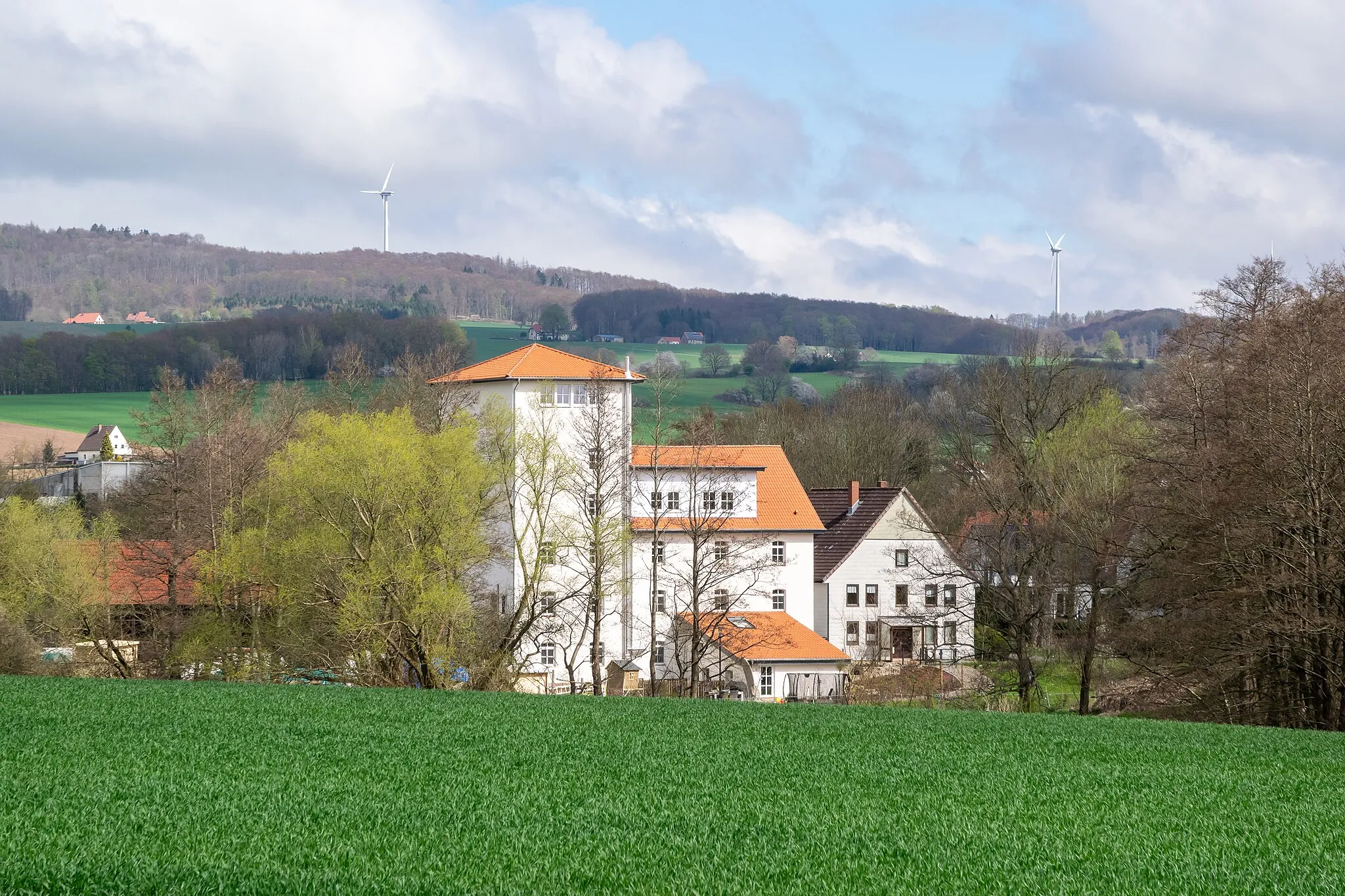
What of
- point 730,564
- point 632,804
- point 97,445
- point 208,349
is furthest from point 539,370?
point 208,349

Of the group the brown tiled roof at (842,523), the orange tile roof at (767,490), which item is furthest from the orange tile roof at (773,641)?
the brown tiled roof at (842,523)

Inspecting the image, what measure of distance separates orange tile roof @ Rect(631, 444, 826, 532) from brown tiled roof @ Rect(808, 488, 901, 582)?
18.6 ft

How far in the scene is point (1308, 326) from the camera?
115ft

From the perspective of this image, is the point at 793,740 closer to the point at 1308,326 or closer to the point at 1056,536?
the point at 1308,326

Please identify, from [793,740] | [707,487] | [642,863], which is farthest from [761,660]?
[642,863]

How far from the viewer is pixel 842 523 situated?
233 feet

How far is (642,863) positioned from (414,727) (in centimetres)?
1262

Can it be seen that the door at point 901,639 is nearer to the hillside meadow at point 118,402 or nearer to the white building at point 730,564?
the white building at point 730,564

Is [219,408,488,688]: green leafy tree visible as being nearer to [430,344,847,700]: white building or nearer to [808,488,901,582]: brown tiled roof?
[430,344,847,700]: white building

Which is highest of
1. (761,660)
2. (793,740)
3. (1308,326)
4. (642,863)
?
(1308,326)

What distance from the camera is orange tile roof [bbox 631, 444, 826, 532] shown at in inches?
2256

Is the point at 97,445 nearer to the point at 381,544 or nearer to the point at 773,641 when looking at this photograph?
the point at 773,641

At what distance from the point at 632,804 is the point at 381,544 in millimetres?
26453

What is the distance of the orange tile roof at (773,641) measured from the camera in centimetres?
5469
